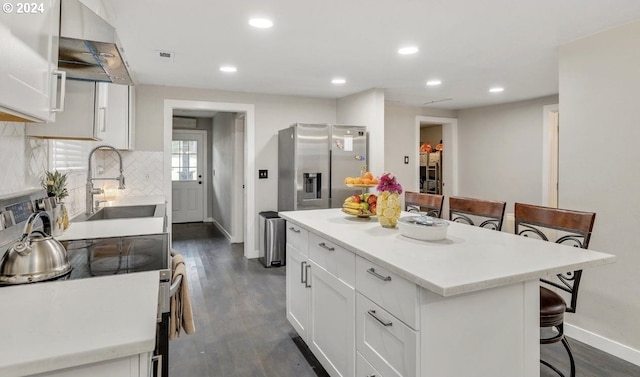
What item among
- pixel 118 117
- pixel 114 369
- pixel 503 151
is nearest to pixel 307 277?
pixel 114 369

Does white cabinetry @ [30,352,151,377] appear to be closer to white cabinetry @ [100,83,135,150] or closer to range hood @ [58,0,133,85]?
range hood @ [58,0,133,85]

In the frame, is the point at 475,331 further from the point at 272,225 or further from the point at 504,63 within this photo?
the point at 272,225

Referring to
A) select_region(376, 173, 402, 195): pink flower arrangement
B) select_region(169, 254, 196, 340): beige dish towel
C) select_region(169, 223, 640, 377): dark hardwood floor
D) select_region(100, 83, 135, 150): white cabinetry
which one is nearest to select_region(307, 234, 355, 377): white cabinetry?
select_region(169, 223, 640, 377): dark hardwood floor

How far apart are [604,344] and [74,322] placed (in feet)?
10.1

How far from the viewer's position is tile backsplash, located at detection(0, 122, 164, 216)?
1514 mm

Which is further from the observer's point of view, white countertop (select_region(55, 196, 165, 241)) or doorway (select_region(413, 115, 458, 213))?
doorway (select_region(413, 115, 458, 213))

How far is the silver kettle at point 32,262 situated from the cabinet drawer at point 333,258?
113cm

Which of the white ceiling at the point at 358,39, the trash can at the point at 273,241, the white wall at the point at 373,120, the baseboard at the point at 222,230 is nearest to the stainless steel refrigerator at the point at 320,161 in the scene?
the white wall at the point at 373,120

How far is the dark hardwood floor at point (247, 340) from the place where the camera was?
2162 mm

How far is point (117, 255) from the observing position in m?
1.48

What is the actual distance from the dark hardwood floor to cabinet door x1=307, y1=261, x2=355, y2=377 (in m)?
0.27

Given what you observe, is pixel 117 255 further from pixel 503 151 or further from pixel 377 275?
pixel 503 151

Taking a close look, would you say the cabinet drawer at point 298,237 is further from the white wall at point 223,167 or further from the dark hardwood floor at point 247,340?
the white wall at point 223,167

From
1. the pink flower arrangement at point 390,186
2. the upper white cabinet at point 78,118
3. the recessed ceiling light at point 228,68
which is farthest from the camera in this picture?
the recessed ceiling light at point 228,68
